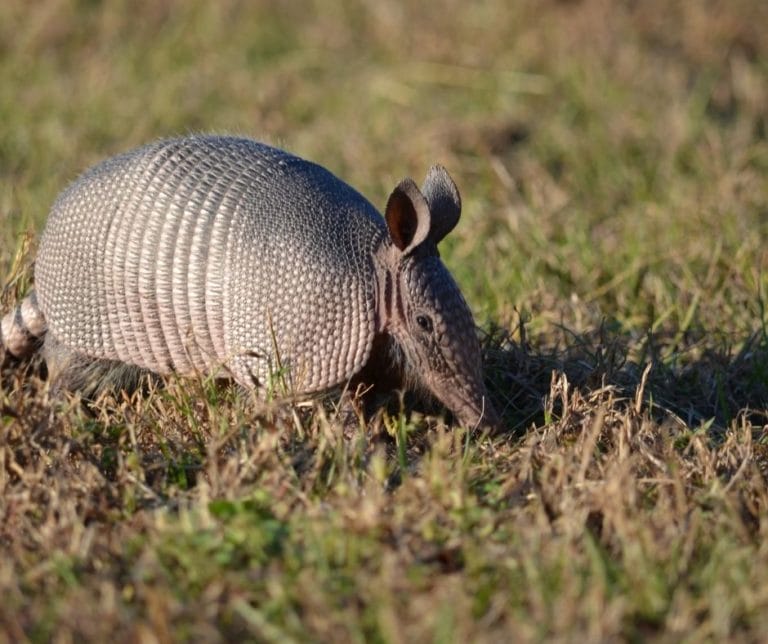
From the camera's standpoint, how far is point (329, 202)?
482cm

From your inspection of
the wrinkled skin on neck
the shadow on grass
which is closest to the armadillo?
the wrinkled skin on neck

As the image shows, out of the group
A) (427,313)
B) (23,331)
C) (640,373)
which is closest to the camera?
(427,313)

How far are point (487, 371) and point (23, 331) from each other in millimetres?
1904

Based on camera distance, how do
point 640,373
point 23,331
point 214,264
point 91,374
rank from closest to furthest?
point 214,264 < point 91,374 < point 23,331 < point 640,373

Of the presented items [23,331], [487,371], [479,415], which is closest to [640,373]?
[487,371]

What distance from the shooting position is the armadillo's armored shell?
4652 millimetres

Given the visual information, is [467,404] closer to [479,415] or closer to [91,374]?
[479,415]

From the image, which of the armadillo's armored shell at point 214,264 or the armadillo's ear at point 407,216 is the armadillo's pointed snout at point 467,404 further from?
the armadillo's ear at point 407,216

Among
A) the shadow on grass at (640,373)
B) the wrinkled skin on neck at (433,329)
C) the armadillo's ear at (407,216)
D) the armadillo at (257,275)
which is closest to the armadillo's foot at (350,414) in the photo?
the armadillo at (257,275)

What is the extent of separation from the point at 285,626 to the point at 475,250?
4.21m

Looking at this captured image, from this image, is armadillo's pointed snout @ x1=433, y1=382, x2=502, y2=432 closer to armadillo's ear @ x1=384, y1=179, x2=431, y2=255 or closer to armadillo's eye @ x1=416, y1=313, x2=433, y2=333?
armadillo's eye @ x1=416, y1=313, x2=433, y2=333

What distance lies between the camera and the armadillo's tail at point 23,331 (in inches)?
208

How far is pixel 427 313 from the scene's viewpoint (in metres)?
4.63

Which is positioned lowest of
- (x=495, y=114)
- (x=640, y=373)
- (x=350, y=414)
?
(x=640, y=373)
